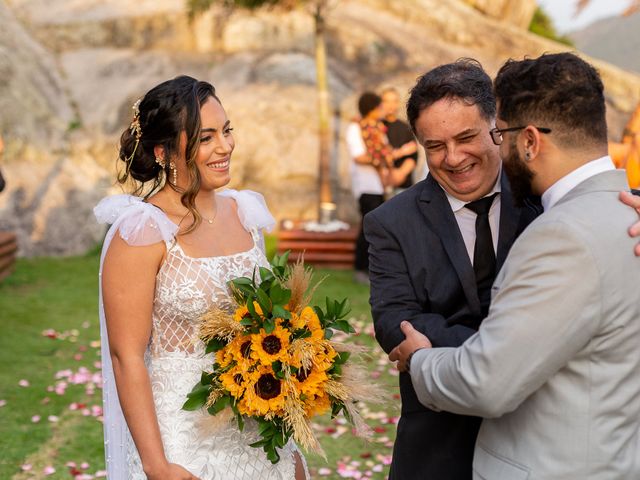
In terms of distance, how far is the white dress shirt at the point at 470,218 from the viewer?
3082 millimetres

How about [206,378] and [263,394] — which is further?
[206,378]

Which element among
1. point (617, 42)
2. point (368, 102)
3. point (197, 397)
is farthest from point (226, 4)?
point (617, 42)

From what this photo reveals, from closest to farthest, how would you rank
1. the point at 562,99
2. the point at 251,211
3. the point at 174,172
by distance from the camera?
the point at 562,99 → the point at 174,172 → the point at 251,211

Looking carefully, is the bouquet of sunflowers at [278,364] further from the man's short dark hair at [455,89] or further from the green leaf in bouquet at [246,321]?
the man's short dark hair at [455,89]

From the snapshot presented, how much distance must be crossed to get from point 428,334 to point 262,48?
13394 mm

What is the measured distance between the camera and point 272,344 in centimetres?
304

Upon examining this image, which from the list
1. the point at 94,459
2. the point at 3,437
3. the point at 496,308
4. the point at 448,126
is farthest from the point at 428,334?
the point at 3,437

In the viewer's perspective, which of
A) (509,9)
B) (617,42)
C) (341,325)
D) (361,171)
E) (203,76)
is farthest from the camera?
(617,42)

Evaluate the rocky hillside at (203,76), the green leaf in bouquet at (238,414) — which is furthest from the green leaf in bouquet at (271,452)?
the rocky hillside at (203,76)

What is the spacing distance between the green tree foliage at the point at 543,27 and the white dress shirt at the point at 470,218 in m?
19.3

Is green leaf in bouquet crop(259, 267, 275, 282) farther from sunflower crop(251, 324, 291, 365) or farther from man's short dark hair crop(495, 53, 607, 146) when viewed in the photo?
man's short dark hair crop(495, 53, 607, 146)

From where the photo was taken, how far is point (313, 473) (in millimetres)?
5637

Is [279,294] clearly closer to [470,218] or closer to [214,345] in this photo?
[214,345]

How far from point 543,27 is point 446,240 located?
68.0ft
